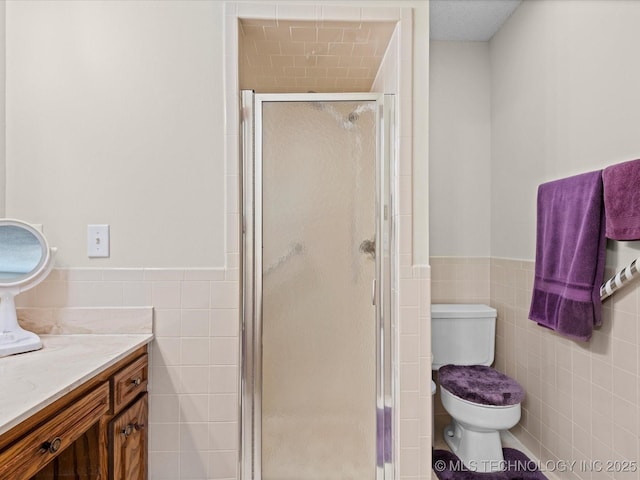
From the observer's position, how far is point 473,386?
1.94 m

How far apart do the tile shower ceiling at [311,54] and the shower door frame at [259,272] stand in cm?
26

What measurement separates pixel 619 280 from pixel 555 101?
0.99 meters

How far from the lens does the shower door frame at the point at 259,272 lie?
1565 millimetres

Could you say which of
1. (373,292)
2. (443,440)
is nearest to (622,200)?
(373,292)

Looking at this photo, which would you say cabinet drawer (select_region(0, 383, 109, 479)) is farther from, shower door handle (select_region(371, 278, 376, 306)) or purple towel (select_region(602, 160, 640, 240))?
purple towel (select_region(602, 160, 640, 240))

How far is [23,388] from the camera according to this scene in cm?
93

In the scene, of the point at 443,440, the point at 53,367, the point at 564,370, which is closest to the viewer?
the point at 53,367

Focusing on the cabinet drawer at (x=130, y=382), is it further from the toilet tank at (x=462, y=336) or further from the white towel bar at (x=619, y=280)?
the white towel bar at (x=619, y=280)

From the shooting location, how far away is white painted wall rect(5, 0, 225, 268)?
1460 millimetres

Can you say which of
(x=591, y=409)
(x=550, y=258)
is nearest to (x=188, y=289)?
(x=550, y=258)

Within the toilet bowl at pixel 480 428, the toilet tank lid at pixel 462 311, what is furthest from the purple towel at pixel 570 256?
the toilet bowl at pixel 480 428

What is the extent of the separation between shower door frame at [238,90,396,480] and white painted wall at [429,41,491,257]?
1.05 meters

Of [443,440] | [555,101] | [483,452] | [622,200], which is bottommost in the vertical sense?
[443,440]

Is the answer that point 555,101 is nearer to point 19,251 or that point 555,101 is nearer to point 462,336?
point 462,336
